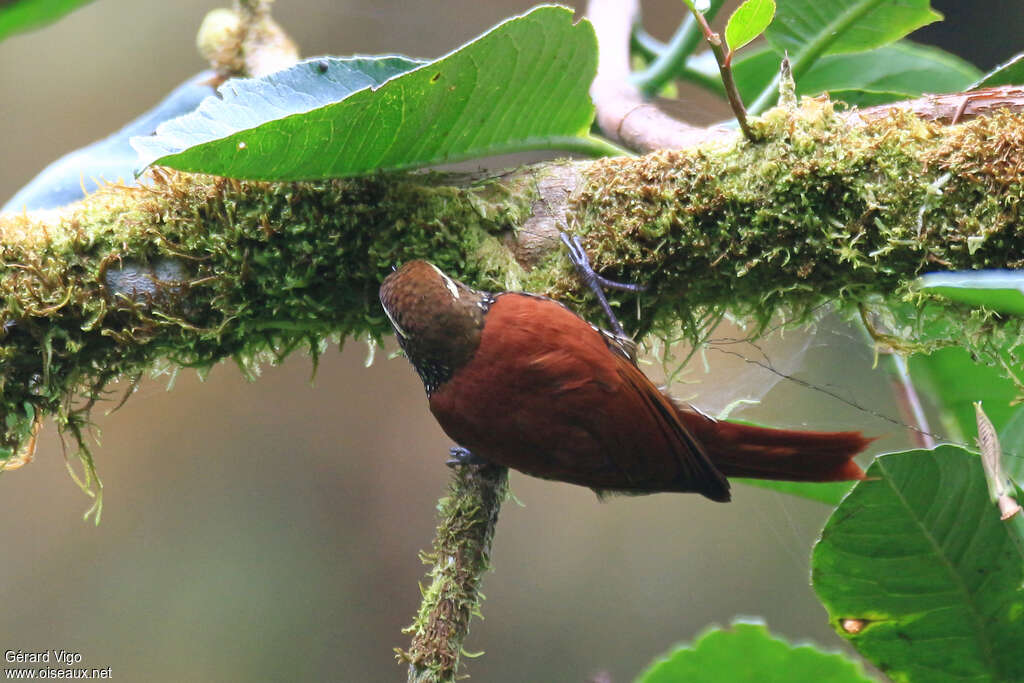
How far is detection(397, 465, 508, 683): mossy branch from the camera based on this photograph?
1.59 meters

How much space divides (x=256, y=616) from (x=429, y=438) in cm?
154

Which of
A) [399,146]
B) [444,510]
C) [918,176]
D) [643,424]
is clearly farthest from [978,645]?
[399,146]

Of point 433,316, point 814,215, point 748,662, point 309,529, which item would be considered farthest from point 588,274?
point 309,529

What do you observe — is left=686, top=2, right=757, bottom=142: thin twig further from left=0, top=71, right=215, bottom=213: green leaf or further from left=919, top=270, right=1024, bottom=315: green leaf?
left=0, top=71, right=215, bottom=213: green leaf

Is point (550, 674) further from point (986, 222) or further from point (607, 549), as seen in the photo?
point (986, 222)

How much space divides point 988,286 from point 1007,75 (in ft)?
3.61

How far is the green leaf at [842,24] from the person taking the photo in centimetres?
205

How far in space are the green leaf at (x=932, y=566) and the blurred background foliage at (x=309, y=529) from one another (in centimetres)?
364

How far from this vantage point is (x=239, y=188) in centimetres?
176

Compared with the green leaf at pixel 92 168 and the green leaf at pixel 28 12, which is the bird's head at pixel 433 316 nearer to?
the green leaf at pixel 92 168

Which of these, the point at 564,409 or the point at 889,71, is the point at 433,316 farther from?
the point at 889,71

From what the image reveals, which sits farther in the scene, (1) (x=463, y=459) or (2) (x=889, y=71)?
(2) (x=889, y=71)

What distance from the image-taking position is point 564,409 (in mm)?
1727

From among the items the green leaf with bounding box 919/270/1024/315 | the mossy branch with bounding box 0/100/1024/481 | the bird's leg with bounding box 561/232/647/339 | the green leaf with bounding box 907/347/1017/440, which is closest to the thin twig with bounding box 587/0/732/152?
the mossy branch with bounding box 0/100/1024/481
